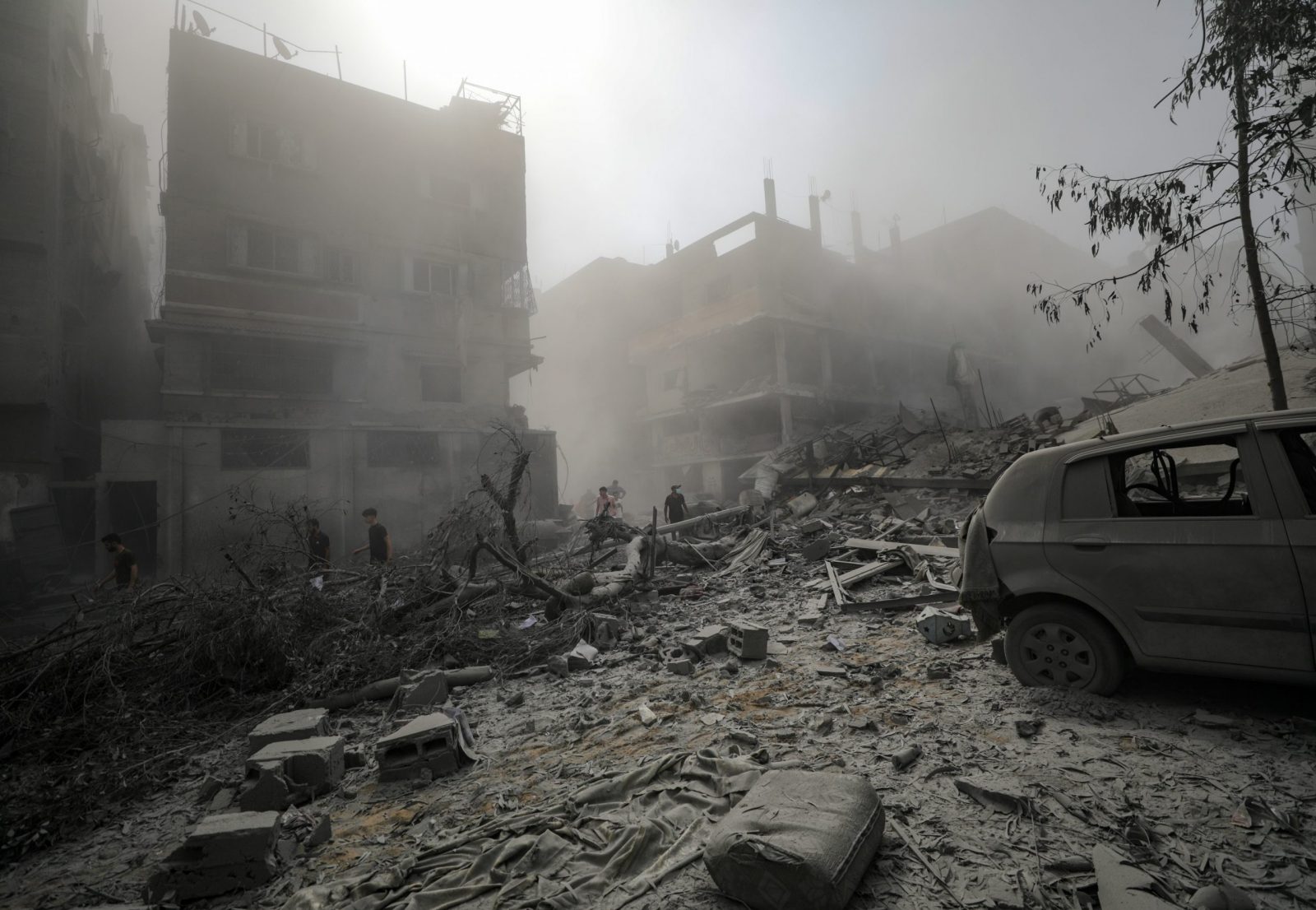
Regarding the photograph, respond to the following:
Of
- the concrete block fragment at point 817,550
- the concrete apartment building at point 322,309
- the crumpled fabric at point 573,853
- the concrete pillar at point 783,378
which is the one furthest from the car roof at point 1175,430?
the concrete pillar at point 783,378

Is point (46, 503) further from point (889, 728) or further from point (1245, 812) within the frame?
point (1245, 812)

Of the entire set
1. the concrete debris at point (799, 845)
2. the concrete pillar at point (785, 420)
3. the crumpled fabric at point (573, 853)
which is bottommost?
the crumpled fabric at point (573, 853)

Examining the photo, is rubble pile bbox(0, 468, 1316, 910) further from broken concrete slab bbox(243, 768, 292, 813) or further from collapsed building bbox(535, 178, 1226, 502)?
collapsed building bbox(535, 178, 1226, 502)

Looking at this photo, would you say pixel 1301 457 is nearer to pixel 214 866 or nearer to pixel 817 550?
pixel 214 866

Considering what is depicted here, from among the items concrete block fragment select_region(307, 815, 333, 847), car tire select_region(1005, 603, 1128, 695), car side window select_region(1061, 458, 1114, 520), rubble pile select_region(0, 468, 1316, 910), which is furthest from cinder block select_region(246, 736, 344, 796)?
car side window select_region(1061, 458, 1114, 520)

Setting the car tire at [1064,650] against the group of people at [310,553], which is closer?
the car tire at [1064,650]

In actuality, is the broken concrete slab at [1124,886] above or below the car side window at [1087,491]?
below

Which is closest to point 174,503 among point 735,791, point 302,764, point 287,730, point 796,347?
point 287,730

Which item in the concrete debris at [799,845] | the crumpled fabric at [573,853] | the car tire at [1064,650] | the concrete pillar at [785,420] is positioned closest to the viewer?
the concrete debris at [799,845]

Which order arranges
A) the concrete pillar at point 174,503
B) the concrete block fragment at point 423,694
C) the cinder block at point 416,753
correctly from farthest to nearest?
the concrete pillar at point 174,503 < the concrete block fragment at point 423,694 < the cinder block at point 416,753

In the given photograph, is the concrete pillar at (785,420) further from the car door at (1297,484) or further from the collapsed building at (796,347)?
the car door at (1297,484)

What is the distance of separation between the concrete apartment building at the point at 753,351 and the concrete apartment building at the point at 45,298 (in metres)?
18.8

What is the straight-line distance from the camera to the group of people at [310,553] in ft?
23.5

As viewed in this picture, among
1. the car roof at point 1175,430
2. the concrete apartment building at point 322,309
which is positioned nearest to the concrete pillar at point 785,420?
the concrete apartment building at point 322,309
